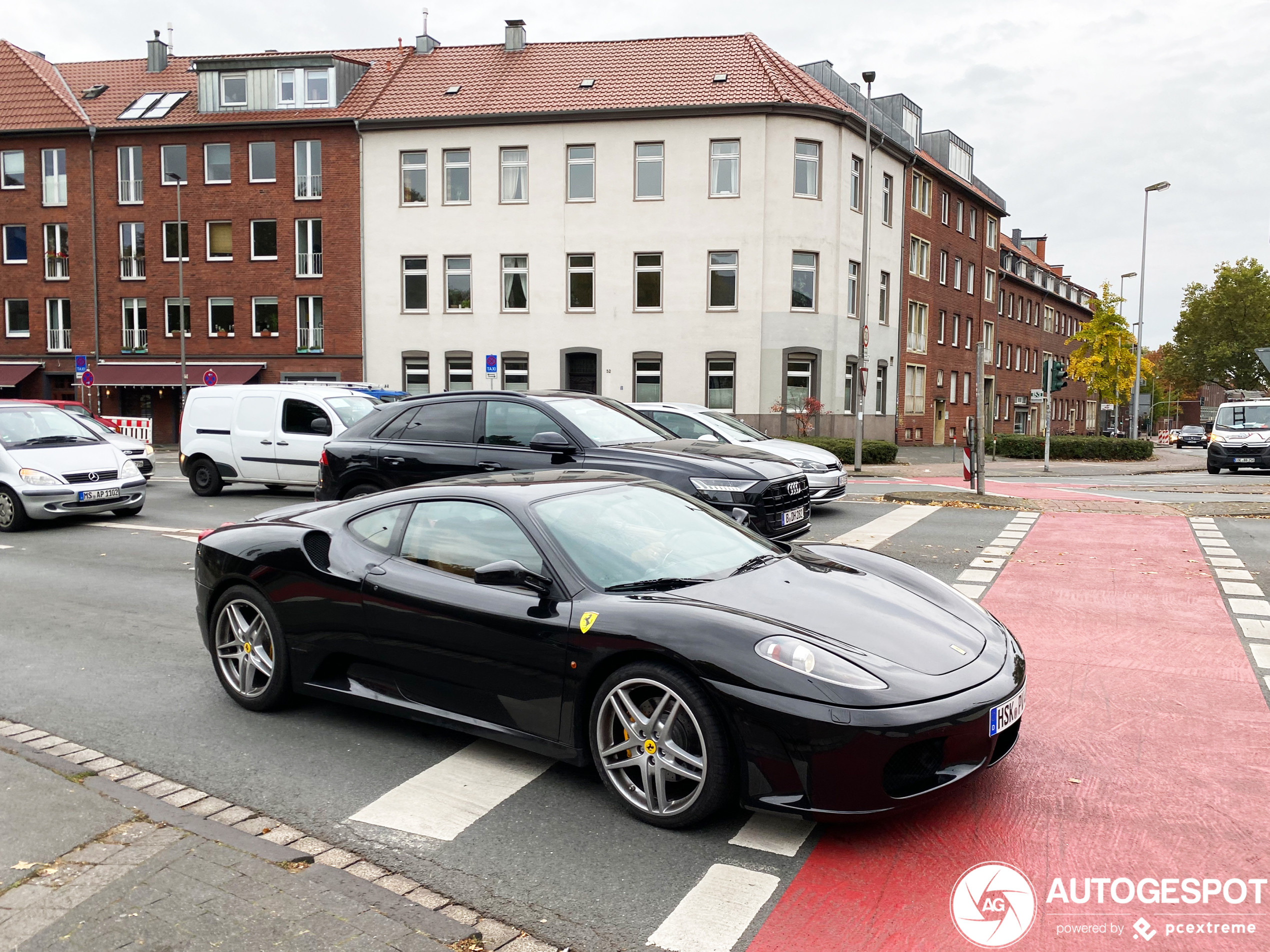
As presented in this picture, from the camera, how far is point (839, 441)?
2909 centimetres

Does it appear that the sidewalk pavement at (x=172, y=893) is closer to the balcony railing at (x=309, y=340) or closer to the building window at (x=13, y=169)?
the balcony railing at (x=309, y=340)

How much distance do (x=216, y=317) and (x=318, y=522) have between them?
38548 millimetres

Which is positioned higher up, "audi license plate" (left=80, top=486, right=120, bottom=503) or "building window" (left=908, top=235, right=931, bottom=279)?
"building window" (left=908, top=235, right=931, bottom=279)

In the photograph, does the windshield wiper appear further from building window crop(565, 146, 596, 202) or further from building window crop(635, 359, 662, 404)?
building window crop(565, 146, 596, 202)

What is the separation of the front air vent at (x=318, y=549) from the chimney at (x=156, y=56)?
4588 cm

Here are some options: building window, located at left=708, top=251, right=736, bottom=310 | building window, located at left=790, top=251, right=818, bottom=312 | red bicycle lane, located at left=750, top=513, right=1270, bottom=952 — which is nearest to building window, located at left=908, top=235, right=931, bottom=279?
building window, located at left=790, top=251, right=818, bottom=312

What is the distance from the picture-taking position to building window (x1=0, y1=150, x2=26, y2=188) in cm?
4175

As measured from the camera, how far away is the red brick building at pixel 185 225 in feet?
127

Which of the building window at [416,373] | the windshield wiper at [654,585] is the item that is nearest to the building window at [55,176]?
the building window at [416,373]

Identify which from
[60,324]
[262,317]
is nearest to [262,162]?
[262,317]

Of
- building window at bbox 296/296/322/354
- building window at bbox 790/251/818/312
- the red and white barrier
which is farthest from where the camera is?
building window at bbox 296/296/322/354

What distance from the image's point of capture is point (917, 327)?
149 feet

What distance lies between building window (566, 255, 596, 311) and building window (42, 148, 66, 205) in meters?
21.7

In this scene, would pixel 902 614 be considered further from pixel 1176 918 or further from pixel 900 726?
pixel 1176 918
